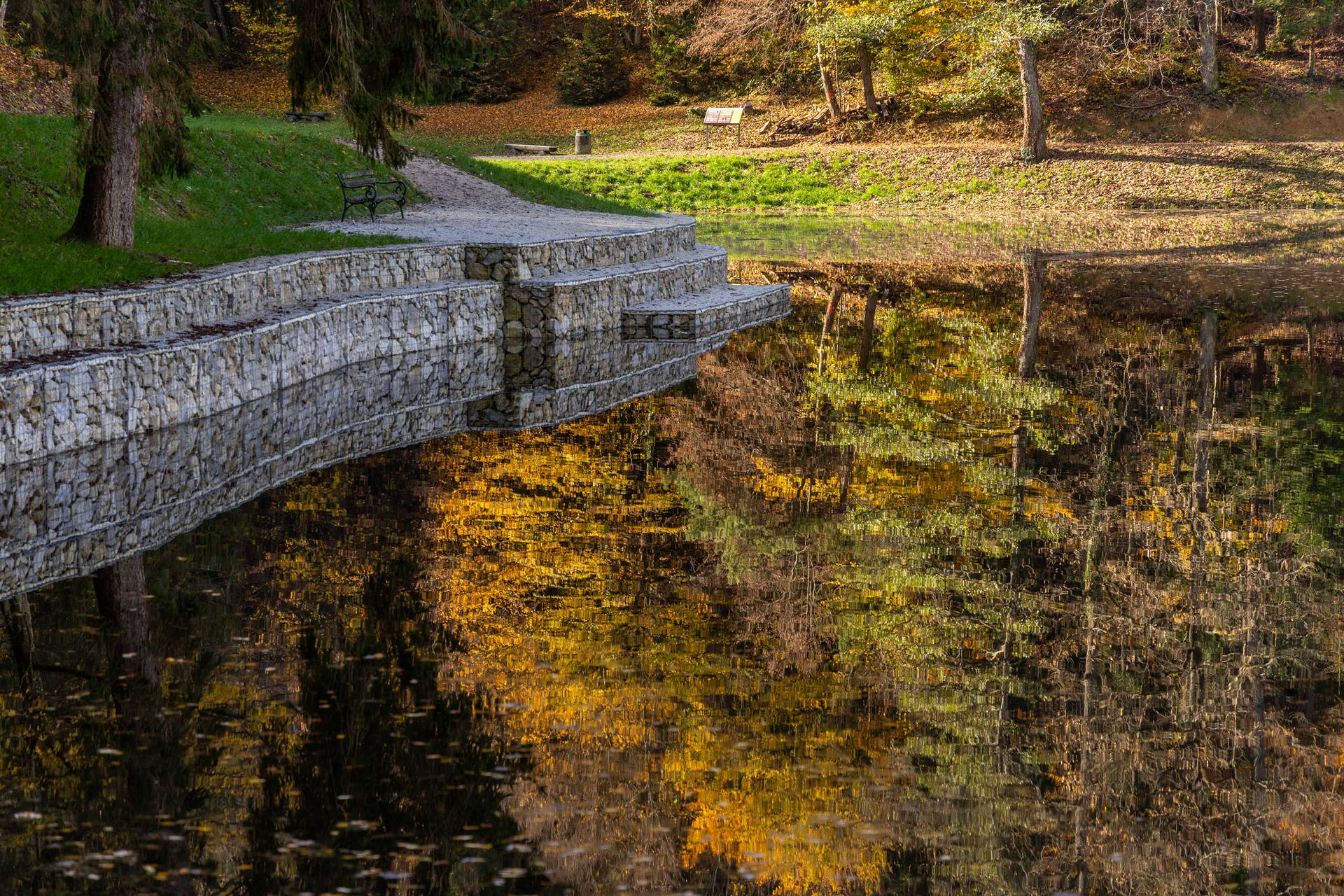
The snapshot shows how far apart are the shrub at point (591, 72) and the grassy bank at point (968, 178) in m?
10.4

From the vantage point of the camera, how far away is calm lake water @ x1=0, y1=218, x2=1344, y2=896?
5.52 metres

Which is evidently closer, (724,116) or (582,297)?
(582,297)

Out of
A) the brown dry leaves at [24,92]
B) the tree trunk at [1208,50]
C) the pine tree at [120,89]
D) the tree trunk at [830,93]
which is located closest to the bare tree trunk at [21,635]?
the pine tree at [120,89]

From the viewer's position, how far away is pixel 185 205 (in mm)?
20203

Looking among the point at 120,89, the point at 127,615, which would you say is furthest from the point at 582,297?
the point at 127,615

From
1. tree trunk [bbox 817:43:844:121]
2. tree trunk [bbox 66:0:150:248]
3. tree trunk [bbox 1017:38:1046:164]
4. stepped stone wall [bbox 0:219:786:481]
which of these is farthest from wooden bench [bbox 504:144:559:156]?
tree trunk [bbox 66:0:150:248]

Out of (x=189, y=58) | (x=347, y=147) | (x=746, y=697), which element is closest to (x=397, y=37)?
(x=189, y=58)

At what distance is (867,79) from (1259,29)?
38.2ft

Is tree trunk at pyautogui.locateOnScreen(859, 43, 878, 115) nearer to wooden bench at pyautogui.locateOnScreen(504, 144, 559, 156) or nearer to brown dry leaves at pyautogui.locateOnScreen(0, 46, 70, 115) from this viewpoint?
wooden bench at pyautogui.locateOnScreen(504, 144, 559, 156)

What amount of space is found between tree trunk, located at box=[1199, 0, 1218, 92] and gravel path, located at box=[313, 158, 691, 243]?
21.1m

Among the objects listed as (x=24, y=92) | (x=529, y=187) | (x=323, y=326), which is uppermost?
(x=24, y=92)

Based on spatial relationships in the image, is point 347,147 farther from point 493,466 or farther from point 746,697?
point 746,697

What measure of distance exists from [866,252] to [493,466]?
18.0m

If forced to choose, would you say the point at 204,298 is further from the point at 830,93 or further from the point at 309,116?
the point at 830,93
